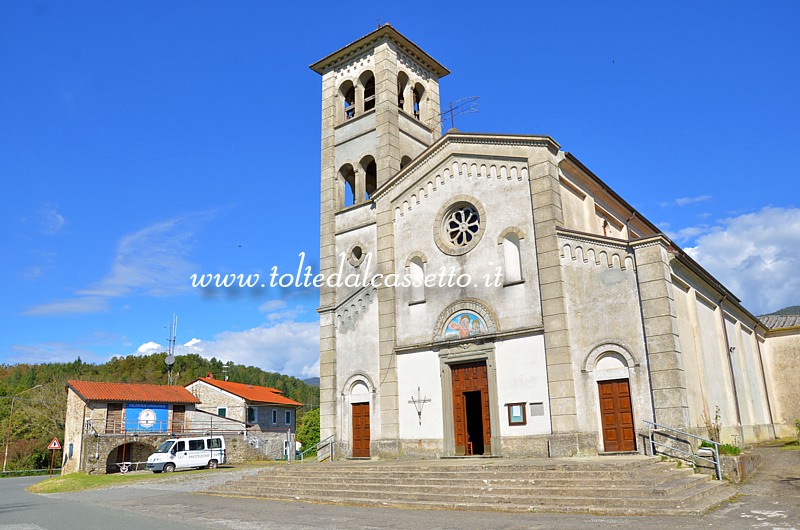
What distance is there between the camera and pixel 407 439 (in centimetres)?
2200

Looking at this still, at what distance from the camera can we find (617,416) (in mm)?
18031

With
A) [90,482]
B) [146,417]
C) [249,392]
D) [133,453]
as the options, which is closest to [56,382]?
[249,392]

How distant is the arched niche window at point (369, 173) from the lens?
27.7 m

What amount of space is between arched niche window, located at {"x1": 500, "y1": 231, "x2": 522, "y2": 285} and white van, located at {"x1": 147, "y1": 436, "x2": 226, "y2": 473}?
21802mm

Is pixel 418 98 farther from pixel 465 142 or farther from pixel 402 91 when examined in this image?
pixel 465 142

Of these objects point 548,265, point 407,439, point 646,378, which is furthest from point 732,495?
point 407,439

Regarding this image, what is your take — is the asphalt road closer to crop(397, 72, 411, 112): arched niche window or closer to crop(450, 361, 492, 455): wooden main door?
crop(450, 361, 492, 455): wooden main door

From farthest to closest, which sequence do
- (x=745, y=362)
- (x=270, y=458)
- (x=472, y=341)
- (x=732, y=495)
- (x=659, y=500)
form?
(x=270, y=458) < (x=745, y=362) < (x=472, y=341) < (x=732, y=495) < (x=659, y=500)

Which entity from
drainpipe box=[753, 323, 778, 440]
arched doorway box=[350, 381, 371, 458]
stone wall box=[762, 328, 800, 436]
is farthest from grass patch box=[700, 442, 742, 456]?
stone wall box=[762, 328, 800, 436]

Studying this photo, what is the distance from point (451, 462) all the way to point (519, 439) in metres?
2.55

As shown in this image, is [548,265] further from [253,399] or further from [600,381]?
[253,399]

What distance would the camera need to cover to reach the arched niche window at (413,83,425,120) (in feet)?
99.5

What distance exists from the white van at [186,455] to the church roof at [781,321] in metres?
32.2

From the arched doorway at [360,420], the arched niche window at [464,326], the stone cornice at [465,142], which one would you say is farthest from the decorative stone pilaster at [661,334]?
the arched doorway at [360,420]
